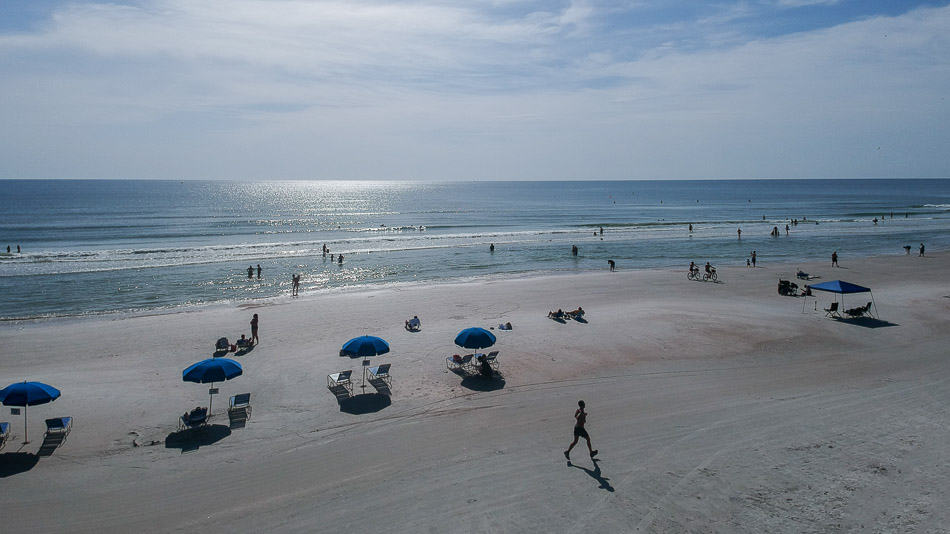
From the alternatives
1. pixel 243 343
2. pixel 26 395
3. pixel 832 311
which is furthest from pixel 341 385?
pixel 832 311

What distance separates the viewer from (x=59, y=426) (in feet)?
39.1

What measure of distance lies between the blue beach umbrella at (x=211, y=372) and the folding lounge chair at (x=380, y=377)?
363 cm

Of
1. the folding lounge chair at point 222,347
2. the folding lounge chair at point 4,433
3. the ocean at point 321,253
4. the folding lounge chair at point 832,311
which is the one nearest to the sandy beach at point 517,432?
Result: the folding lounge chair at point 4,433

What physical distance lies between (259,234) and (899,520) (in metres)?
66.5

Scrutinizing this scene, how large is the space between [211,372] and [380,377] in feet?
14.7

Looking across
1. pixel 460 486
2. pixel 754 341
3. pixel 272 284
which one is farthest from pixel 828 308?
pixel 272 284

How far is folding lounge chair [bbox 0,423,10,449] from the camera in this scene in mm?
11500

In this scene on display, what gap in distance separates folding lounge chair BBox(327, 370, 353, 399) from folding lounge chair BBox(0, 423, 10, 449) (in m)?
6.94

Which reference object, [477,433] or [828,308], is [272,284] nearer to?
[477,433]

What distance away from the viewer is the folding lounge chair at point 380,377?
15066 millimetres

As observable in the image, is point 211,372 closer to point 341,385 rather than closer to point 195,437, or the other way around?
point 195,437

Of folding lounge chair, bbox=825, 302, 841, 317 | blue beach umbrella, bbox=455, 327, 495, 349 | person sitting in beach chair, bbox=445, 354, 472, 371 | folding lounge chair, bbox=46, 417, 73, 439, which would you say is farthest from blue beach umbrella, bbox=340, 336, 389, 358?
folding lounge chair, bbox=825, 302, 841, 317

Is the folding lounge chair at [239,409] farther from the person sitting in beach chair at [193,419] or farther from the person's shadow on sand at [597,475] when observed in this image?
the person's shadow on sand at [597,475]

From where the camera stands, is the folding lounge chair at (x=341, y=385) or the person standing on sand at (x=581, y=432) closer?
the person standing on sand at (x=581, y=432)
